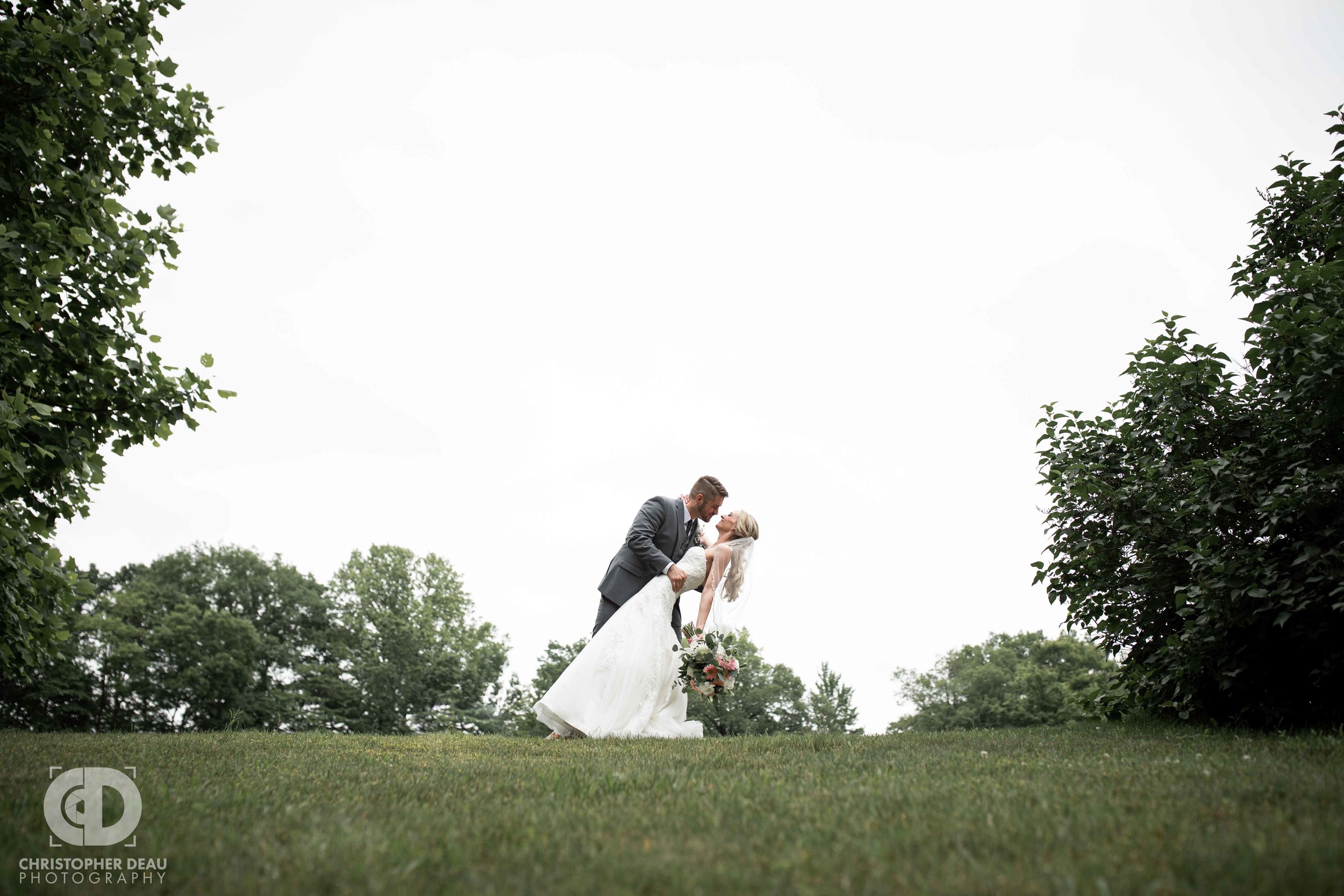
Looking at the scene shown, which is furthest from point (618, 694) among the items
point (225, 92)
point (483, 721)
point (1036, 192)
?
point (483, 721)

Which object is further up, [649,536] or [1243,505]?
[649,536]

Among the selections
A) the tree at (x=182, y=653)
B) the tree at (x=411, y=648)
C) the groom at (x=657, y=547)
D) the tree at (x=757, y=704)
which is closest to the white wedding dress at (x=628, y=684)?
the groom at (x=657, y=547)

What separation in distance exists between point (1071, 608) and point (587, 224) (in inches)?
2691

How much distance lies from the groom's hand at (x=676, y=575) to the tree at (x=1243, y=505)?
5141 mm

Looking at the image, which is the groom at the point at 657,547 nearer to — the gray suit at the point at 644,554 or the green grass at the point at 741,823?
the gray suit at the point at 644,554

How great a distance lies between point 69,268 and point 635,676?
8315mm

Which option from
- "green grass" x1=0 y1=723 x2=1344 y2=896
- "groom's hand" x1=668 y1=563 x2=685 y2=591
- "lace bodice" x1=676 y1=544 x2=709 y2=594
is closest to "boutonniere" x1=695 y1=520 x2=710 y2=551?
"lace bodice" x1=676 y1=544 x2=709 y2=594

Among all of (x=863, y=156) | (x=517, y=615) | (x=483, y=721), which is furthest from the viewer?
(x=517, y=615)

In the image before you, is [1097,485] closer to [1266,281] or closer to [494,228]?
[1266,281]

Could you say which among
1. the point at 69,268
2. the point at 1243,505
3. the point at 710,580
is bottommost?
the point at 1243,505

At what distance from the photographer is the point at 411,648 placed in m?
54.0

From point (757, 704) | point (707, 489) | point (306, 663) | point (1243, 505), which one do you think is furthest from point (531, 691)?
point (1243, 505)

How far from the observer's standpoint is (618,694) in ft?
36.1

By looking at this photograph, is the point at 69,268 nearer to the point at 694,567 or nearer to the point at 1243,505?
the point at 694,567
